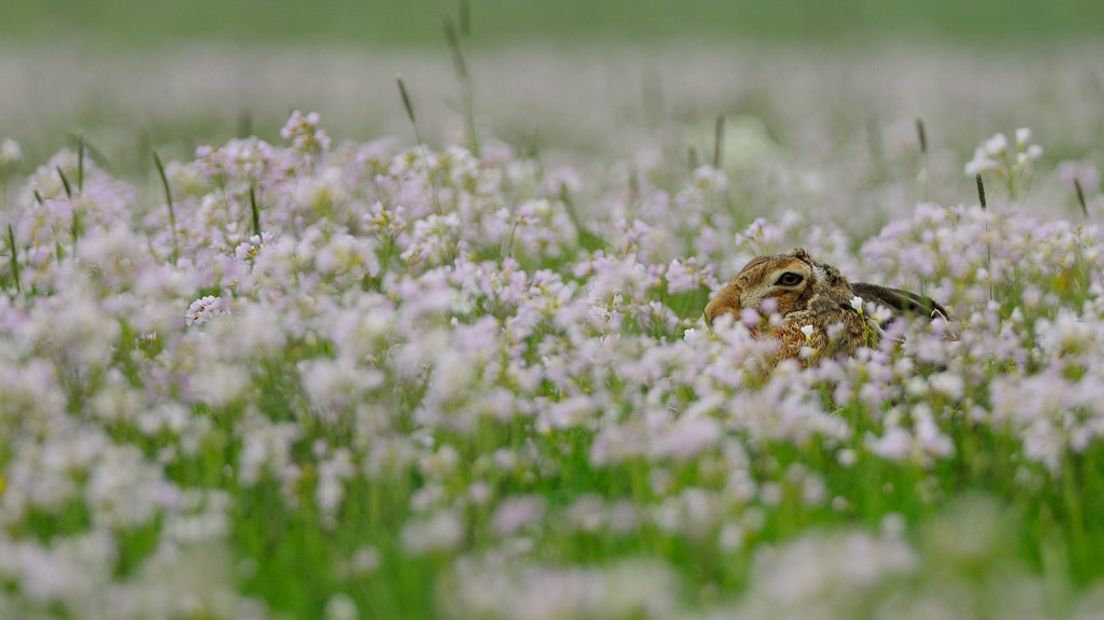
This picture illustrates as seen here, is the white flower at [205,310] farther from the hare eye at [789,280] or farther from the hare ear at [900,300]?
the hare ear at [900,300]

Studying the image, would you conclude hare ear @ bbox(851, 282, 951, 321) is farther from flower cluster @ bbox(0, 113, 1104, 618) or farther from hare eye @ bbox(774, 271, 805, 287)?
hare eye @ bbox(774, 271, 805, 287)

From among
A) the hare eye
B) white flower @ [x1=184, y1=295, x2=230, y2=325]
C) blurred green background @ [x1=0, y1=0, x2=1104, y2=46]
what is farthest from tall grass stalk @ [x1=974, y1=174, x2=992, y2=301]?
blurred green background @ [x1=0, y1=0, x2=1104, y2=46]

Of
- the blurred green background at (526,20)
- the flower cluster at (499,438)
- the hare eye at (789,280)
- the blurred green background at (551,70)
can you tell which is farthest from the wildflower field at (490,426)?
the blurred green background at (526,20)

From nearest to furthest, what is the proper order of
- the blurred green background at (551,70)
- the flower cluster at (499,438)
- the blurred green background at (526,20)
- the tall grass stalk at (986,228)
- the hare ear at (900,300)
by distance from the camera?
the flower cluster at (499,438)
the tall grass stalk at (986,228)
the hare ear at (900,300)
the blurred green background at (551,70)
the blurred green background at (526,20)

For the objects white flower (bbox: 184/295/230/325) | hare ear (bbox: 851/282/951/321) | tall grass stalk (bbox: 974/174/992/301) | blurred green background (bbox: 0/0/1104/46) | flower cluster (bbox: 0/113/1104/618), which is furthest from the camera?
blurred green background (bbox: 0/0/1104/46)

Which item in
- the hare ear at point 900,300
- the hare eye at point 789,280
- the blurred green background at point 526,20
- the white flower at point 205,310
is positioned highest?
the white flower at point 205,310

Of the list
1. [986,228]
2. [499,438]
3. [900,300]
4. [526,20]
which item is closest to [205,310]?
[499,438]

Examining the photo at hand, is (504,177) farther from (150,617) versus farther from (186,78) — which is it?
(186,78)

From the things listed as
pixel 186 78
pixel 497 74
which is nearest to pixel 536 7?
pixel 497 74
